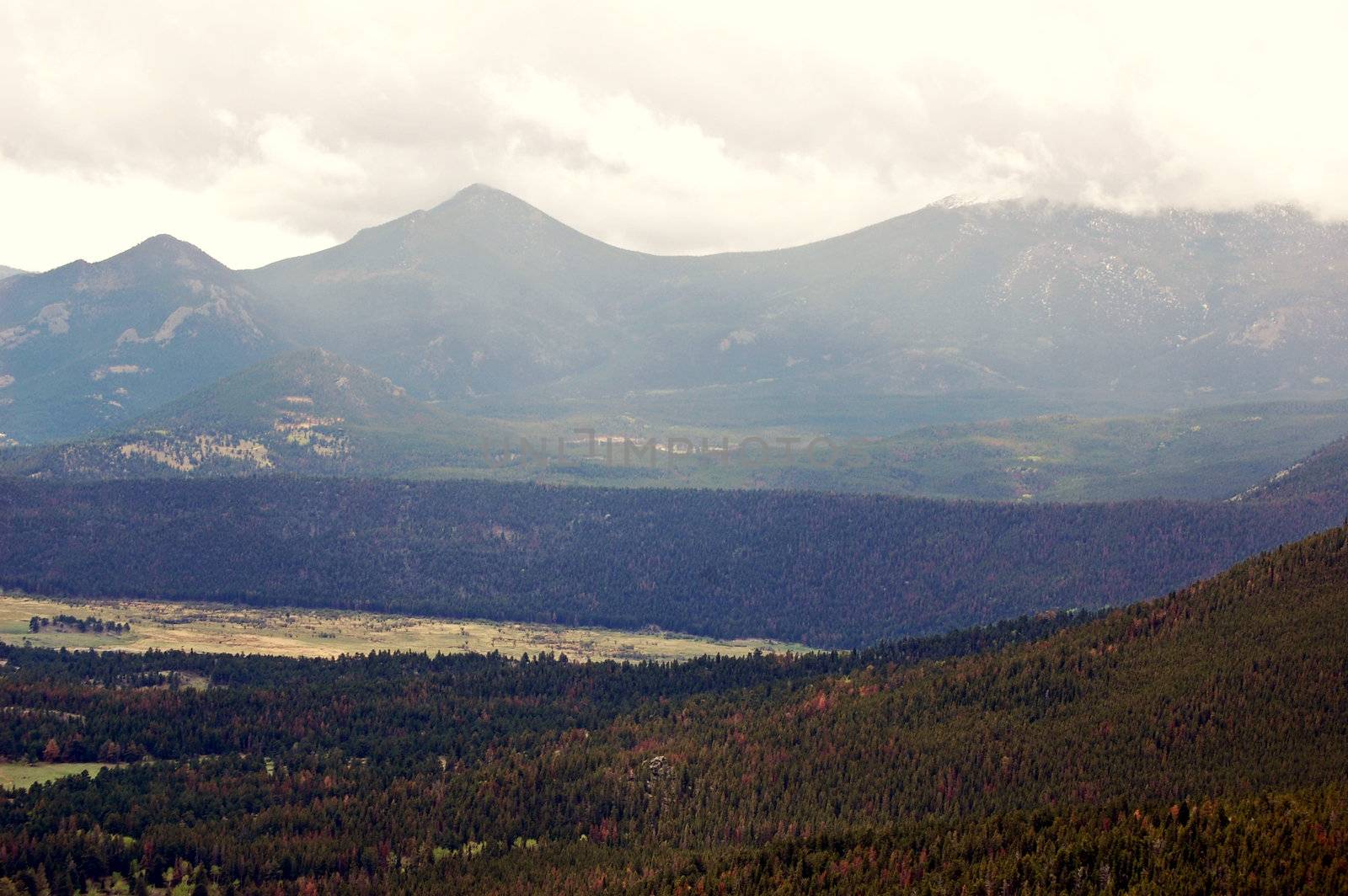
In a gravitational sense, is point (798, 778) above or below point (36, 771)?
below

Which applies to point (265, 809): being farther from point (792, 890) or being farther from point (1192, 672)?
Result: point (1192, 672)

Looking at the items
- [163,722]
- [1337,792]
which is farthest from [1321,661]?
[163,722]

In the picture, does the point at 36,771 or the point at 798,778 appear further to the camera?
the point at 36,771

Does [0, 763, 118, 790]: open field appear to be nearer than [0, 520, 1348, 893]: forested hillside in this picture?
No

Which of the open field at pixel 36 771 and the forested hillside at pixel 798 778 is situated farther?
the open field at pixel 36 771
